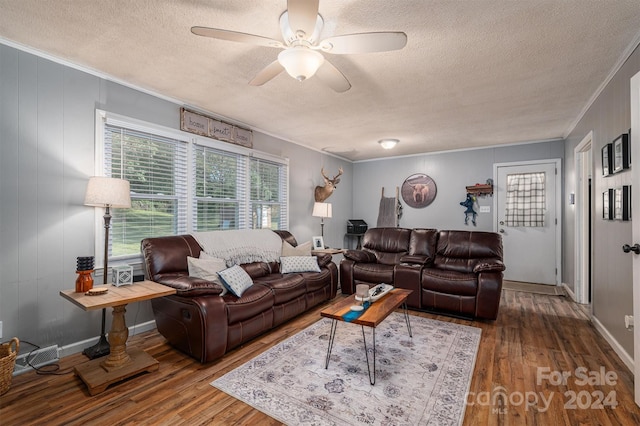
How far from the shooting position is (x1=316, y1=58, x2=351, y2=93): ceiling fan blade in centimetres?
201

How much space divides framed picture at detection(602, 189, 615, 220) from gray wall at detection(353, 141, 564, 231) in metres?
2.62

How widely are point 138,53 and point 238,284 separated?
2131 mm

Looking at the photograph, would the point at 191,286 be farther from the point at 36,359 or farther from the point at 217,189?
the point at 217,189

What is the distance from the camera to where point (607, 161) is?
2639mm

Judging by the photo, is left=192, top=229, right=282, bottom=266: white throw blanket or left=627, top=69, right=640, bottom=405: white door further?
left=192, top=229, right=282, bottom=266: white throw blanket

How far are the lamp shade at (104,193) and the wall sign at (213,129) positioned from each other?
1.19 metres

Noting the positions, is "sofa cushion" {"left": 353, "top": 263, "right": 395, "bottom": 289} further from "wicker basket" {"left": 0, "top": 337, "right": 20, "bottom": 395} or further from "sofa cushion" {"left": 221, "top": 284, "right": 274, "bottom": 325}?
"wicker basket" {"left": 0, "top": 337, "right": 20, "bottom": 395}

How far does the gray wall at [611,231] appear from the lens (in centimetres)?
229

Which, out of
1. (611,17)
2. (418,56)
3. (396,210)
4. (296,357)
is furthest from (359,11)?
(396,210)

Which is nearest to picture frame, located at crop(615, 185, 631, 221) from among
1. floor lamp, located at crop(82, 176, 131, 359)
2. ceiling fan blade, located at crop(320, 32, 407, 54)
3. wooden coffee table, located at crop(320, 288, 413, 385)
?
wooden coffee table, located at crop(320, 288, 413, 385)

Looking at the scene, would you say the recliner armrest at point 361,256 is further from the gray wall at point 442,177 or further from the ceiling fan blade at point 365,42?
the ceiling fan blade at point 365,42

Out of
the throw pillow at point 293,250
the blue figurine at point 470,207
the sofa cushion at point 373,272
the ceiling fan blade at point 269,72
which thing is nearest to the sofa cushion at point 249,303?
the throw pillow at point 293,250

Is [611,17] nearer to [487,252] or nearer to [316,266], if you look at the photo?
[487,252]

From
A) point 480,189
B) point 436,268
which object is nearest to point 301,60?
point 436,268
